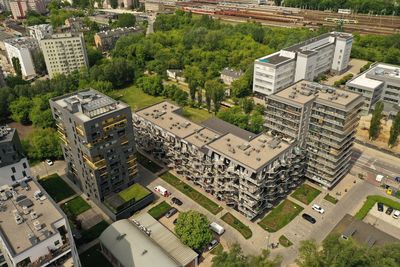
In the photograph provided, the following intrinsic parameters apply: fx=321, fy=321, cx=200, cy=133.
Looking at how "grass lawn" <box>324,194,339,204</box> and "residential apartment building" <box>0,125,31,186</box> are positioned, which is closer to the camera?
"residential apartment building" <box>0,125,31,186</box>

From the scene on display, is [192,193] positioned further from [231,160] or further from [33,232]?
[33,232]

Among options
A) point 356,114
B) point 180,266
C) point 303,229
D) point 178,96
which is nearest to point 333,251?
point 303,229

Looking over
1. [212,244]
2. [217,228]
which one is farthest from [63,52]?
[212,244]

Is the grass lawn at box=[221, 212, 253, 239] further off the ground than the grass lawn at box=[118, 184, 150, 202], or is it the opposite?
the grass lawn at box=[118, 184, 150, 202]

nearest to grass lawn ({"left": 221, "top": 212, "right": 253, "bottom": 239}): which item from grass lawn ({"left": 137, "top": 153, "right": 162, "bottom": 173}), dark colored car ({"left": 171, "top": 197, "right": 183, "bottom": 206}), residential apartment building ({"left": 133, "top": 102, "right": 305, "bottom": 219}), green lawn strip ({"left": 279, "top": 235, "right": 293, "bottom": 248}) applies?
residential apartment building ({"left": 133, "top": 102, "right": 305, "bottom": 219})

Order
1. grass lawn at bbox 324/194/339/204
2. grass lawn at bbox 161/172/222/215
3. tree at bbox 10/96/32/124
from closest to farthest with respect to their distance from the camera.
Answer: grass lawn at bbox 161/172/222/215 → grass lawn at bbox 324/194/339/204 → tree at bbox 10/96/32/124

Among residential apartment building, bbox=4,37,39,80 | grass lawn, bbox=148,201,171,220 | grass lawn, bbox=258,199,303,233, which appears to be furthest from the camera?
residential apartment building, bbox=4,37,39,80

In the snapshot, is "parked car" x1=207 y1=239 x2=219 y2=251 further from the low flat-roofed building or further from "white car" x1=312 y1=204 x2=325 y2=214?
"white car" x1=312 y1=204 x2=325 y2=214

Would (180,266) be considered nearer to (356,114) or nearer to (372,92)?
(356,114)
